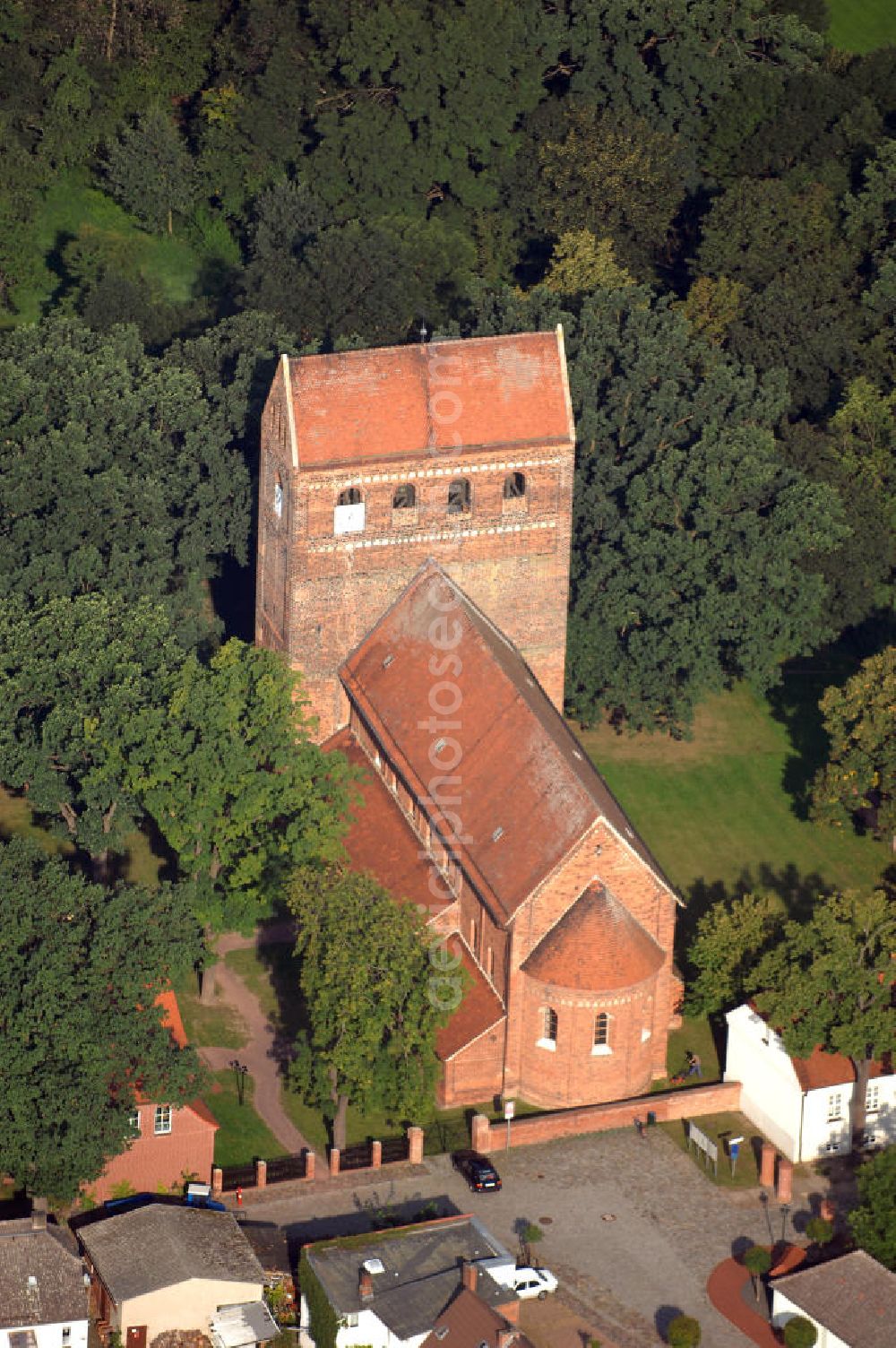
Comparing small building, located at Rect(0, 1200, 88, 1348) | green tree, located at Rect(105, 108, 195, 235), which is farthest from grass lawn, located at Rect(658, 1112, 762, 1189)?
green tree, located at Rect(105, 108, 195, 235)

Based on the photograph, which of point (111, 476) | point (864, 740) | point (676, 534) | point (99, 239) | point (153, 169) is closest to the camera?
point (864, 740)

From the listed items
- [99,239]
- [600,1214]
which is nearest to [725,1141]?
[600,1214]

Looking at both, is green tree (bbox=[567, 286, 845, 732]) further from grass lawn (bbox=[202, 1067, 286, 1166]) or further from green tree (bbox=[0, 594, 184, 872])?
grass lawn (bbox=[202, 1067, 286, 1166])

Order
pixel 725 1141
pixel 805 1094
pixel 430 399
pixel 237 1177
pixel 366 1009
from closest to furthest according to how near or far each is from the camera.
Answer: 1. pixel 366 1009
2. pixel 237 1177
3. pixel 805 1094
4. pixel 725 1141
5. pixel 430 399

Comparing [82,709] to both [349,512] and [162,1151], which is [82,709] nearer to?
[349,512]

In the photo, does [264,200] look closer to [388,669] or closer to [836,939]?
[388,669]

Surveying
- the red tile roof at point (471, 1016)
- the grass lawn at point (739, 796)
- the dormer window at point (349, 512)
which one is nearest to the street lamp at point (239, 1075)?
the red tile roof at point (471, 1016)

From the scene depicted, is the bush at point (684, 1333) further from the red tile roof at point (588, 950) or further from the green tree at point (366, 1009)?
the red tile roof at point (588, 950)
